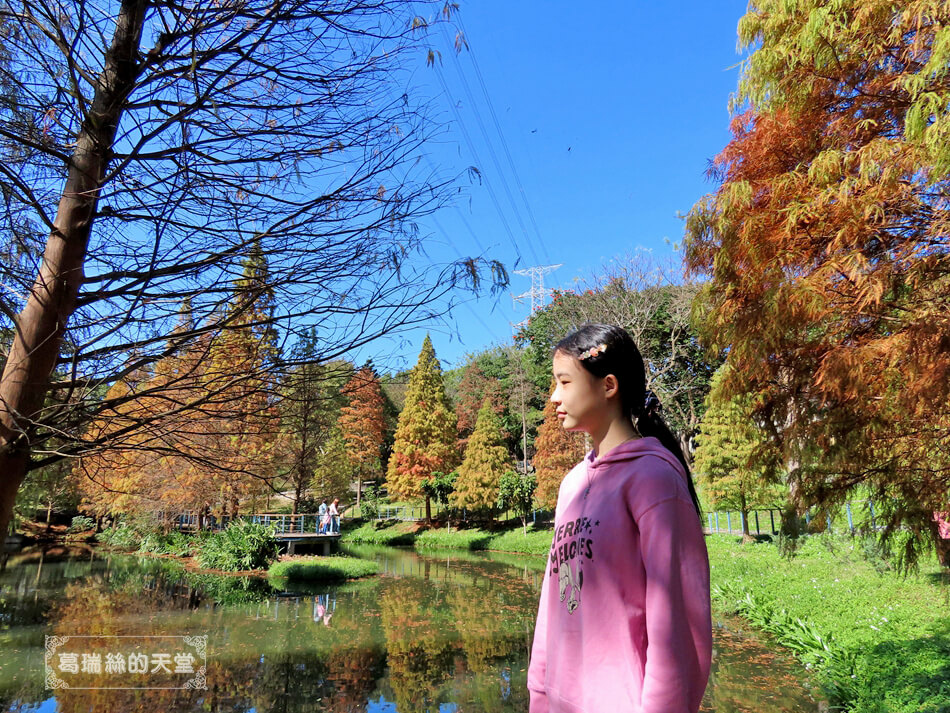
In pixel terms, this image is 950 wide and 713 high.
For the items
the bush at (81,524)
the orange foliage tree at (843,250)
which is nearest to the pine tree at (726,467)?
the orange foliage tree at (843,250)

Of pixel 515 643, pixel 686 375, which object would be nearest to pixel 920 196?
pixel 515 643

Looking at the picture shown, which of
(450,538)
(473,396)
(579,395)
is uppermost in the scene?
(473,396)

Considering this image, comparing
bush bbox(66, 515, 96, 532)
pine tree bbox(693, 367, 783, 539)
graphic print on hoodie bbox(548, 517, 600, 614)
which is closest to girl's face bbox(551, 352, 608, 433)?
graphic print on hoodie bbox(548, 517, 600, 614)

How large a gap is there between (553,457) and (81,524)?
17.8m

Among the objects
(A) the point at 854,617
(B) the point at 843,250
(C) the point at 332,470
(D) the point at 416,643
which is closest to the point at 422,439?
(C) the point at 332,470

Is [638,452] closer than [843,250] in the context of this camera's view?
Yes

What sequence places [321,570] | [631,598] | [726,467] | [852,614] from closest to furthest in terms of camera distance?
[631,598]
[852,614]
[321,570]
[726,467]

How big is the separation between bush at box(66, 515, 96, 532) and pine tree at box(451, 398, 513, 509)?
13.7 metres

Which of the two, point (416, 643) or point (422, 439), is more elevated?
point (422, 439)

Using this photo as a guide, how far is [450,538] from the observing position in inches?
834

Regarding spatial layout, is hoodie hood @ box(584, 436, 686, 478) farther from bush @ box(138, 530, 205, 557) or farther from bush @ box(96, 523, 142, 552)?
bush @ box(96, 523, 142, 552)

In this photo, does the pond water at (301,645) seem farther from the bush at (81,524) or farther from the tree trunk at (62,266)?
the bush at (81,524)

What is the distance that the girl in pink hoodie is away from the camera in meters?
0.99

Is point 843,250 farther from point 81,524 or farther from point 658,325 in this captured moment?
point 81,524
